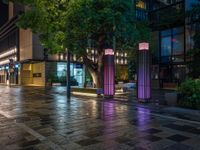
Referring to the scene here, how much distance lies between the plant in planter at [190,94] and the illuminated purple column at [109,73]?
252 inches

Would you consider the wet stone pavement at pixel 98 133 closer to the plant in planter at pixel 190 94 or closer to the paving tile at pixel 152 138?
the paving tile at pixel 152 138

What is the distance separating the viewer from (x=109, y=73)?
17.2 meters

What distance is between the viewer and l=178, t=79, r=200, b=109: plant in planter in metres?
10.5

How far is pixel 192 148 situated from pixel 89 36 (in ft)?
45.9

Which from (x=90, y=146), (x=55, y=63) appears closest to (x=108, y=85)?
(x=90, y=146)

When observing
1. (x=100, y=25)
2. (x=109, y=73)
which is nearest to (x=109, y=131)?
(x=109, y=73)

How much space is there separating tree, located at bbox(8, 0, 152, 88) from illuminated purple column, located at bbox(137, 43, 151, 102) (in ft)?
11.2

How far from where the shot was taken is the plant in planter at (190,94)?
414 inches

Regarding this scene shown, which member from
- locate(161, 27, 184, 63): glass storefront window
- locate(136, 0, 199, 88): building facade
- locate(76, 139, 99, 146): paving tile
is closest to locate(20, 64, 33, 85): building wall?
locate(136, 0, 199, 88): building facade

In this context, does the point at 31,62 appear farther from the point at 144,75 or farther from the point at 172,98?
the point at 172,98

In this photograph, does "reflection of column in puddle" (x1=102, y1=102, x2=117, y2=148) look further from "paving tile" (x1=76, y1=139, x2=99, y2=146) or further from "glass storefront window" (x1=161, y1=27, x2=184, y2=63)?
"glass storefront window" (x1=161, y1=27, x2=184, y2=63)

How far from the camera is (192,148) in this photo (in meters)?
5.52

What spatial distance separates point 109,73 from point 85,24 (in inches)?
154

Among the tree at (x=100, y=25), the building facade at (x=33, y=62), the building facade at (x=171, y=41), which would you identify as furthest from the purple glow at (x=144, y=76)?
the building facade at (x=33, y=62)
